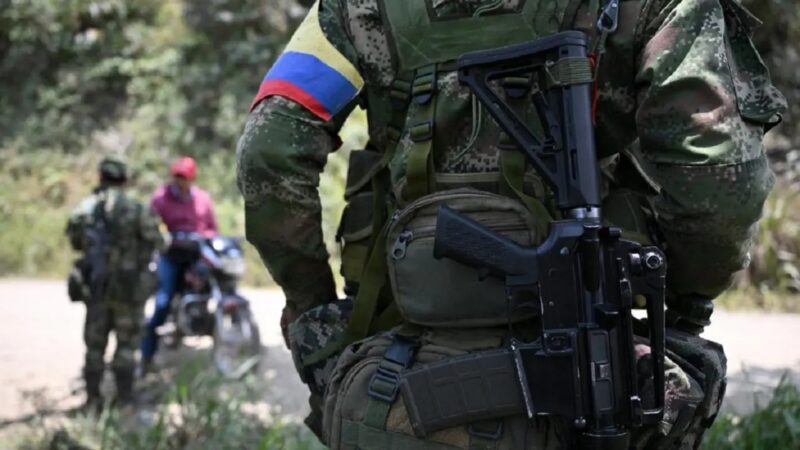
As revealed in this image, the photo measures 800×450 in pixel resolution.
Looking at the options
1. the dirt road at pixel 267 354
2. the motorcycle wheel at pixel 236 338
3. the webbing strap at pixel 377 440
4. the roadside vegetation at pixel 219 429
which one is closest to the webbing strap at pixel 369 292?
the webbing strap at pixel 377 440

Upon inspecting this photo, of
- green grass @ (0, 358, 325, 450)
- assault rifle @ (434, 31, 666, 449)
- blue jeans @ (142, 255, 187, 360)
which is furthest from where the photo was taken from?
blue jeans @ (142, 255, 187, 360)

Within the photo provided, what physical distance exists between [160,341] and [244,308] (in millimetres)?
1014

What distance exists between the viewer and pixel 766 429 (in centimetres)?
322

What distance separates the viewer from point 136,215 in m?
5.71

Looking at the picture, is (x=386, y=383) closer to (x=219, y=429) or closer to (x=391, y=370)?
(x=391, y=370)

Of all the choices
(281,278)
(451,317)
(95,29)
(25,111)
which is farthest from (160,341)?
(95,29)

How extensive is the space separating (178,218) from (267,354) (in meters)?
1.31

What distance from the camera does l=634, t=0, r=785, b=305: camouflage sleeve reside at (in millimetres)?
1753

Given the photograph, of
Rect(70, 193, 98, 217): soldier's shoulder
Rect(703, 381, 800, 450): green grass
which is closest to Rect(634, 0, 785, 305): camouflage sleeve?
Rect(703, 381, 800, 450): green grass

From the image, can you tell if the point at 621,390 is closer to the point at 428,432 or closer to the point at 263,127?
the point at 428,432

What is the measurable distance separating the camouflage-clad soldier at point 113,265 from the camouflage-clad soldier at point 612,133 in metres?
3.78

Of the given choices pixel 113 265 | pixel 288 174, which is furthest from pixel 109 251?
pixel 288 174

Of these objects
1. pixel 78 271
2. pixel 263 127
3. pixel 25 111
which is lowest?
pixel 25 111

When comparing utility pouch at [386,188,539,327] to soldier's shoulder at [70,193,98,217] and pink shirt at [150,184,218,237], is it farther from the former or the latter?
pink shirt at [150,184,218,237]
